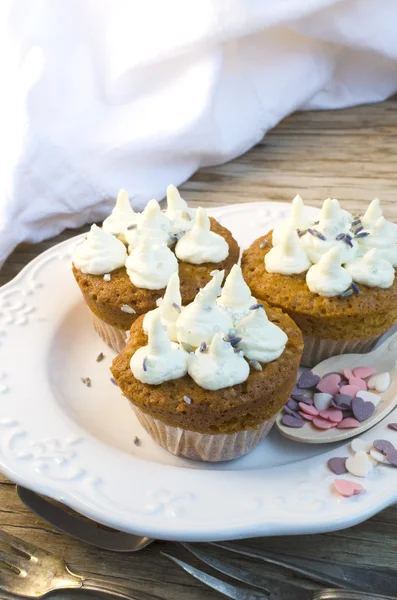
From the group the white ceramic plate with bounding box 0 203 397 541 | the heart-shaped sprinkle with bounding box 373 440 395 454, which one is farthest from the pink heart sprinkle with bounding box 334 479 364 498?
the heart-shaped sprinkle with bounding box 373 440 395 454

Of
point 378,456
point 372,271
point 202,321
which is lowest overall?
point 378,456

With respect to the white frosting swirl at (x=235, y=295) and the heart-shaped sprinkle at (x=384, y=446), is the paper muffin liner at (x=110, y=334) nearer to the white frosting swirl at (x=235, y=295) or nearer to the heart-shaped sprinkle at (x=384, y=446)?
the white frosting swirl at (x=235, y=295)

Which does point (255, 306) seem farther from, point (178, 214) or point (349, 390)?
point (178, 214)

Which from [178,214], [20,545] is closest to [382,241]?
[178,214]

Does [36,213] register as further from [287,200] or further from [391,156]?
[391,156]

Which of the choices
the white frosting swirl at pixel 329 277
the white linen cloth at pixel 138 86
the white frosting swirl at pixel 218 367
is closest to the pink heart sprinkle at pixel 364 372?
the white frosting swirl at pixel 329 277

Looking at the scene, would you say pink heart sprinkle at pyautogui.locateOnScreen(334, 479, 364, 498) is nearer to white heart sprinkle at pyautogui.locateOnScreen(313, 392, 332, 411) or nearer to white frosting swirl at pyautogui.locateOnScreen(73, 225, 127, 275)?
white heart sprinkle at pyautogui.locateOnScreen(313, 392, 332, 411)
